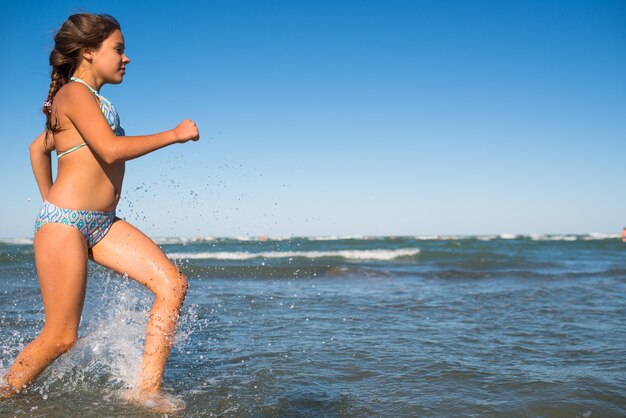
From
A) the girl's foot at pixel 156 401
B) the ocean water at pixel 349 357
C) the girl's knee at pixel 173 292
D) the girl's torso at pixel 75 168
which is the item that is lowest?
the ocean water at pixel 349 357

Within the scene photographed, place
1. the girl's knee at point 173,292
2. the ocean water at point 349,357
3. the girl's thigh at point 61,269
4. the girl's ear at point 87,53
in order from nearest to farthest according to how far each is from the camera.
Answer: the girl's thigh at point 61,269
the girl's ear at point 87,53
the girl's knee at point 173,292
the ocean water at point 349,357

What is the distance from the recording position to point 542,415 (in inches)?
108

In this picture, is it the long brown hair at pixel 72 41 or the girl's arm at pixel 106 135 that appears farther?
the long brown hair at pixel 72 41

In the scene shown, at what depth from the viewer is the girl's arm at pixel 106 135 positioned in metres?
2.34

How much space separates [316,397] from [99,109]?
1.99 meters

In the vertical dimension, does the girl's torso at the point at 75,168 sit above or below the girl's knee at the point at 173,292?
above

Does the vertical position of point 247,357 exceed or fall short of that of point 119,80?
it falls short

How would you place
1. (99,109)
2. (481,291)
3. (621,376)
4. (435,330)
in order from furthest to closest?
(481,291) < (435,330) < (621,376) < (99,109)

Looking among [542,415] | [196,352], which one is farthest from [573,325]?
[196,352]

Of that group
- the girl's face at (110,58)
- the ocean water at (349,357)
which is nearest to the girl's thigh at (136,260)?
the ocean water at (349,357)

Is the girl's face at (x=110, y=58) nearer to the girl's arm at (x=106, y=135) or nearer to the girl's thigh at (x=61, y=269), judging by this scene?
the girl's arm at (x=106, y=135)

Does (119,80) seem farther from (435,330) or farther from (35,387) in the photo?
(435,330)

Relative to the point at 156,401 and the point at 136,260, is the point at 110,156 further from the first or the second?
the point at 156,401

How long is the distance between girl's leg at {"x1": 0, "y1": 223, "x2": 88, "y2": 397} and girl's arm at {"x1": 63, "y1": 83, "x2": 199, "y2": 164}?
45cm
